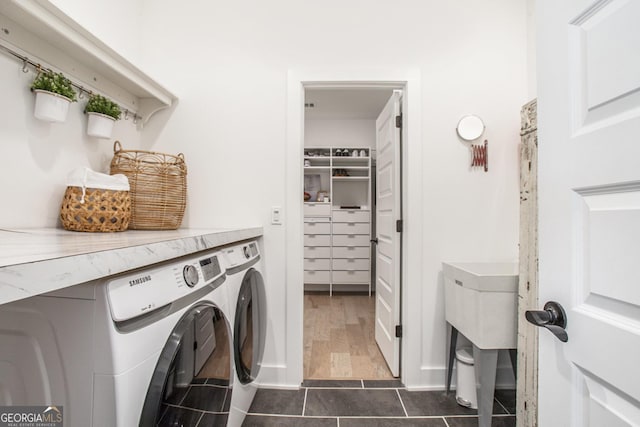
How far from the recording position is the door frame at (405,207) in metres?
1.84

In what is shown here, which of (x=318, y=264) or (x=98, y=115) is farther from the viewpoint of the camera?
(x=318, y=264)

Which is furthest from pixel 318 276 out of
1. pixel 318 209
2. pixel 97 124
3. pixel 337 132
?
pixel 97 124

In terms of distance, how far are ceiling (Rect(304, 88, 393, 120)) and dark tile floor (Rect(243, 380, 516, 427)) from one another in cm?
297

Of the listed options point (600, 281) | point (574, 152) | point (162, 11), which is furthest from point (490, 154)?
point (162, 11)

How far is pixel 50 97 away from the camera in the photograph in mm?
1134

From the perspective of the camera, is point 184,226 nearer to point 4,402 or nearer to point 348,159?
point 4,402

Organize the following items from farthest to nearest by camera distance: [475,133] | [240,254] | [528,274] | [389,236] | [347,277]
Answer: [347,277] → [389,236] → [475,133] → [240,254] → [528,274]

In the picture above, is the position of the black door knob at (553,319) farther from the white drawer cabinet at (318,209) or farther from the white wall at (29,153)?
the white drawer cabinet at (318,209)

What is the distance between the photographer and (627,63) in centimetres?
51

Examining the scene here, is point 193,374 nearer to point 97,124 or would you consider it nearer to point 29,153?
point 29,153

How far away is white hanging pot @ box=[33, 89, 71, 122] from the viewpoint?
1.13 m

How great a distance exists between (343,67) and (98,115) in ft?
4.57

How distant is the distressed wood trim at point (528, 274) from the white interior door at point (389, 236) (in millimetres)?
720

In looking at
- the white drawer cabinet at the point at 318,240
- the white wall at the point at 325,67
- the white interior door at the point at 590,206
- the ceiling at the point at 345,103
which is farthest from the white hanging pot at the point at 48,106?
the white drawer cabinet at the point at 318,240
